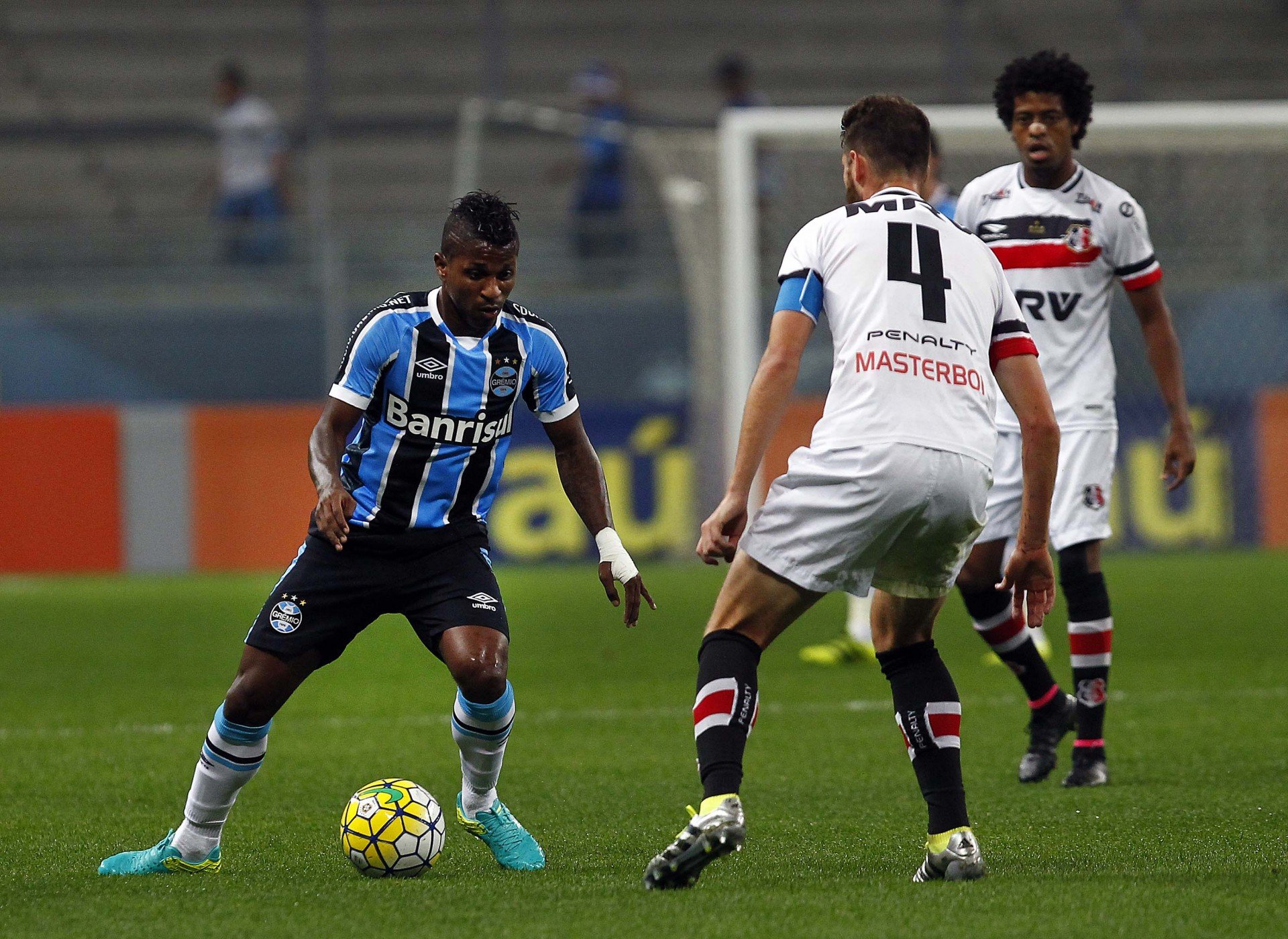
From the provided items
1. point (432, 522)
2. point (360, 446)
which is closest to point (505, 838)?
point (432, 522)

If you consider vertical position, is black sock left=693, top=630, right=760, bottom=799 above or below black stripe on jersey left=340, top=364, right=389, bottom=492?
below

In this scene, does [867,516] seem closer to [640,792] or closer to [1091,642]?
[640,792]

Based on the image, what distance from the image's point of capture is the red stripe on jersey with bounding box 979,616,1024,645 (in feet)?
19.6

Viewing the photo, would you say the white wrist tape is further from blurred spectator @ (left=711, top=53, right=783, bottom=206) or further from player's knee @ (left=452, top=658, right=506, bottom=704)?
blurred spectator @ (left=711, top=53, right=783, bottom=206)

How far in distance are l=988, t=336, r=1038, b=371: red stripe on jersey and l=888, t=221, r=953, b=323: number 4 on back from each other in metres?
0.22

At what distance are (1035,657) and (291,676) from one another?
8.88ft

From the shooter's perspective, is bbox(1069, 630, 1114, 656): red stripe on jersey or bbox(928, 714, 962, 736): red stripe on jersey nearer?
bbox(928, 714, 962, 736): red stripe on jersey

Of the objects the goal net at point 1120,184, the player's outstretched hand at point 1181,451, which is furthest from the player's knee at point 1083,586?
the goal net at point 1120,184

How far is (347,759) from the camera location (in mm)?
6434

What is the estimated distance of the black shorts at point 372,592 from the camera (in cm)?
444

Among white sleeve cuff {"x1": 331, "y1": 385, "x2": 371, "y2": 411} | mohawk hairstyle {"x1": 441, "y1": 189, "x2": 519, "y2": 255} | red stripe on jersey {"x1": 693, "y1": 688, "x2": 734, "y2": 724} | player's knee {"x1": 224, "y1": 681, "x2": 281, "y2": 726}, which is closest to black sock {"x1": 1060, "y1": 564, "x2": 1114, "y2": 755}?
red stripe on jersey {"x1": 693, "y1": 688, "x2": 734, "y2": 724}

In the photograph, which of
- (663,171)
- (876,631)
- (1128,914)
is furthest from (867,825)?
(663,171)

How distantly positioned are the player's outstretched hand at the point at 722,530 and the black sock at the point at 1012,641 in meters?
2.30

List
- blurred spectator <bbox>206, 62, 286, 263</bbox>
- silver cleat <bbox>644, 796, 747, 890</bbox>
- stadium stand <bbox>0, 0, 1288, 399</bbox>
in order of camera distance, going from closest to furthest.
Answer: silver cleat <bbox>644, 796, 747, 890</bbox> → blurred spectator <bbox>206, 62, 286, 263</bbox> → stadium stand <bbox>0, 0, 1288, 399</bbox>
